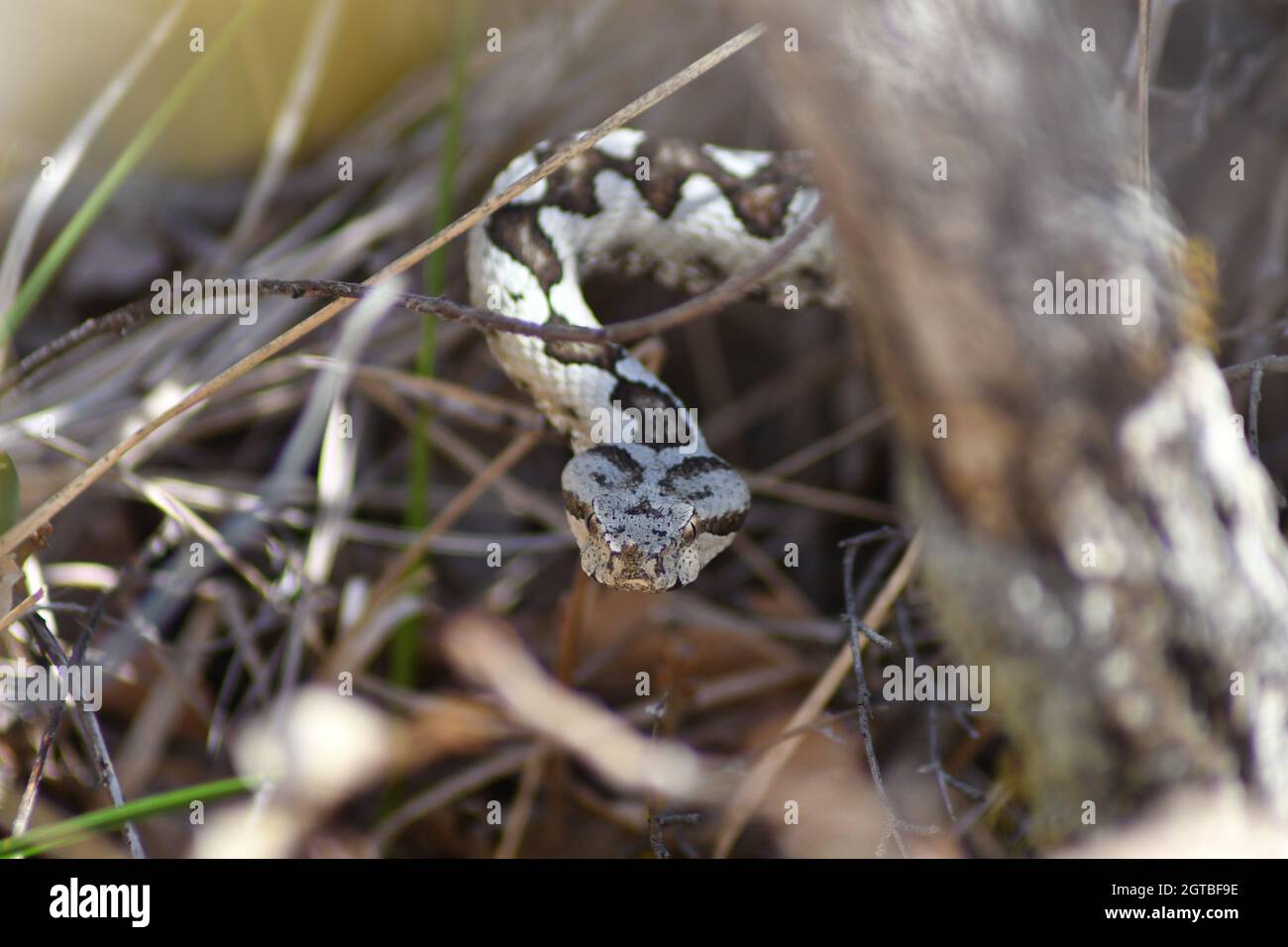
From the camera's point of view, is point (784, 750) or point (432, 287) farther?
point (432, 287)

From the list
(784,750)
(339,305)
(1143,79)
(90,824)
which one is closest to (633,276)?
(339,305)

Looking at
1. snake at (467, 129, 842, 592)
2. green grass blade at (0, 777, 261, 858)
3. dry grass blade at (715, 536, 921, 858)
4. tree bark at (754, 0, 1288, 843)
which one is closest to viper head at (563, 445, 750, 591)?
snake at (467, 129, 842, 592)

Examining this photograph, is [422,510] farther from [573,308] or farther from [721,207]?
[721,207]

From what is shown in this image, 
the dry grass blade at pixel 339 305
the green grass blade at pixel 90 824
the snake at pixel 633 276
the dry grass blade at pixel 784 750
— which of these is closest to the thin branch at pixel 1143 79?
the snake at pixel 633 276

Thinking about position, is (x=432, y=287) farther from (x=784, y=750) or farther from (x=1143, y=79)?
(x=1143, y=79)

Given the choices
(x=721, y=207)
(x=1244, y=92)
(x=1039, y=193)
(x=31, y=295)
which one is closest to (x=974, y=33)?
(x=1039, y=193)

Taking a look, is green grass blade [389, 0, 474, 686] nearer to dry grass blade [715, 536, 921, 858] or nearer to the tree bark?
dry grass blade [715, 536, 921, 858]
